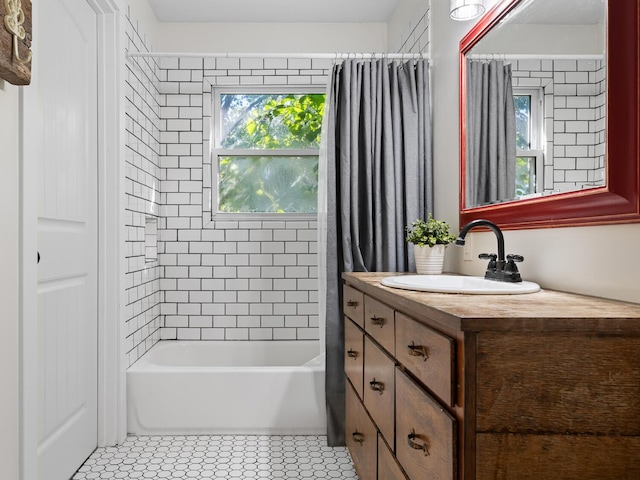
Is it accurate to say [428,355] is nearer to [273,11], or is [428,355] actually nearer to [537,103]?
[537,103]

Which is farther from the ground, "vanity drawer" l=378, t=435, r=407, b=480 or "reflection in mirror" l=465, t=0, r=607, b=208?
"reflection in mirror" l=465, t=0, r=607, b=208

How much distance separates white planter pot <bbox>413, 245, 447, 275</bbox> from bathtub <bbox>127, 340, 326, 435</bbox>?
2.82 ft

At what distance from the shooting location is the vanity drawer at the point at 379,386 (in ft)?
5.13

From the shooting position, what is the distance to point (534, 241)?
174 cm

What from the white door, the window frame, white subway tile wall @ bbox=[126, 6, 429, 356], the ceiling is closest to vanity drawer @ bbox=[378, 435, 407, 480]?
the white door

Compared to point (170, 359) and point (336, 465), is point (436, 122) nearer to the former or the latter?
point (336, 465)

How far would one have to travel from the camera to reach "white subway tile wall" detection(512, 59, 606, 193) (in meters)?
1.40

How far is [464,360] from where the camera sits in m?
1.00

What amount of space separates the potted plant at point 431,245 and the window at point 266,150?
1.39 m

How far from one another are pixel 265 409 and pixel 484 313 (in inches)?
78.1

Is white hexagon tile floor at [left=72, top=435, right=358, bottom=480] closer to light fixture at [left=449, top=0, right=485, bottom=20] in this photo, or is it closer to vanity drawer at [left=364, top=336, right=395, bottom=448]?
vanity drawer at [left=364, top=336, right=395, bottom=448]

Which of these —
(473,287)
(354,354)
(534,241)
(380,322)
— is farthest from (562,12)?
(354,354)

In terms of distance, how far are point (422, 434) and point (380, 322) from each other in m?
0.49

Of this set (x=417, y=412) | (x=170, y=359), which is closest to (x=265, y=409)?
(x=170, y=359)
